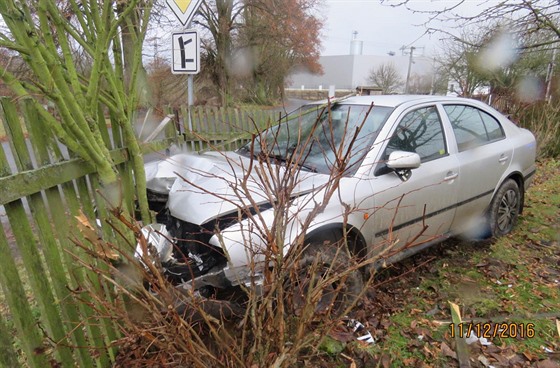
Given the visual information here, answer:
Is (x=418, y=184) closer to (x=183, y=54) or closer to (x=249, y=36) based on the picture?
(x=183, y=54)

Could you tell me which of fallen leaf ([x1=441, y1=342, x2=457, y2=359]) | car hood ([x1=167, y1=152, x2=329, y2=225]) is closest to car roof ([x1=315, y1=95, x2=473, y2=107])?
car hood ([x1=167, y1=152, x2=329, y2=225])

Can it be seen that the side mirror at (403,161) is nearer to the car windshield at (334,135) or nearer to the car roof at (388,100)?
the car windshield at (334,135)

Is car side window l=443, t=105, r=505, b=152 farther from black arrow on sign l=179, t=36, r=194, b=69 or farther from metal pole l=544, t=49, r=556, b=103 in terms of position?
metal pole l=544, t=49, r=556, b=103

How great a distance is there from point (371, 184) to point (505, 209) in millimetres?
2360

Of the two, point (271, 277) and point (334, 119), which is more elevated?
point (334, 119)

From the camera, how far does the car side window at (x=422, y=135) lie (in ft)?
9.80

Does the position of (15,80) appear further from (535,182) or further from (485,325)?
(535,182)

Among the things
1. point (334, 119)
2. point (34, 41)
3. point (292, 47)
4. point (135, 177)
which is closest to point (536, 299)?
point (334, 119)

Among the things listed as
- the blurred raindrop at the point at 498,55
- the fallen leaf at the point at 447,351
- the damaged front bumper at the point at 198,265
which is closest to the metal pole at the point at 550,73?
the blurred raindrop at the point at 498,55

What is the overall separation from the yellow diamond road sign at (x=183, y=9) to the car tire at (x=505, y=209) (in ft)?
13.0

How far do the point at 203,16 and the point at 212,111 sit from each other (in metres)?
13.4

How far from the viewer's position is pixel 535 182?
6.76 metres
